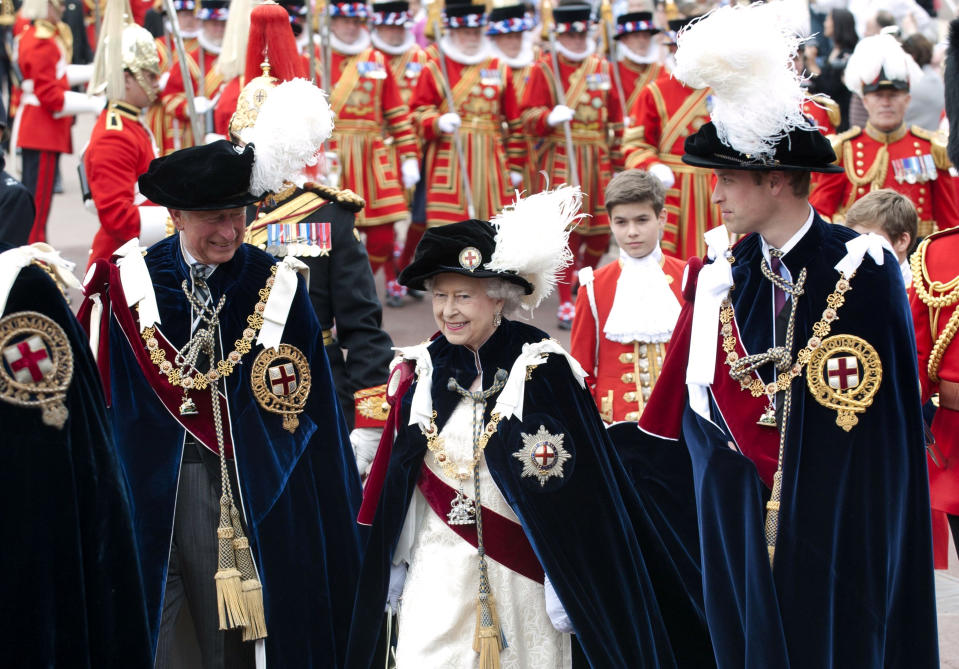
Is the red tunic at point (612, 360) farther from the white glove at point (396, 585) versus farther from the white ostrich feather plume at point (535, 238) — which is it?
the white glove at point (396, 585)

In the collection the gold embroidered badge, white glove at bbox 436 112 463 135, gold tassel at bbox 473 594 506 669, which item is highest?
white glove at bbox 436 112 463 135

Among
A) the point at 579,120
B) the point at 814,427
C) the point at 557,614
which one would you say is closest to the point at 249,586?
the point at 557,614

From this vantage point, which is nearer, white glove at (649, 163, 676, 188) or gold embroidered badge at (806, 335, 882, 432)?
gold embroidered badge at (806, 335, 882, 432)

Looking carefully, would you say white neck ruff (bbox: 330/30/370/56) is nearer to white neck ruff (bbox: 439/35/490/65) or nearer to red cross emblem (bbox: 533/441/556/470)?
white neck ruff (bbox: 439/35/490/65)

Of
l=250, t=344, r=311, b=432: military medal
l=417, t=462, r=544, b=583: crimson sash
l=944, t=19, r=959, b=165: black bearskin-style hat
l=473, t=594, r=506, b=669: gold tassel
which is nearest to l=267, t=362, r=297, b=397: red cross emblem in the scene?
l=250, t=344, r=311, b=432: military medal

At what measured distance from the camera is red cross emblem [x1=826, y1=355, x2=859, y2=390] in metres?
3.76

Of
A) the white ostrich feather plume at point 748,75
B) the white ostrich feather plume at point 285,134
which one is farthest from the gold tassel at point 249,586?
the white ostrich feather plume at point 748,75

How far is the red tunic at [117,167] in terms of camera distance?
251 inches

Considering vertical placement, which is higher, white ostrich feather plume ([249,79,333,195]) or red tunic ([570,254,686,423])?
white ostrich feather plume ([249,79,333,195])

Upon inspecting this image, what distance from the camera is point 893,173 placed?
25.7 ft

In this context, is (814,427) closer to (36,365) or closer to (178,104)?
(36,365)

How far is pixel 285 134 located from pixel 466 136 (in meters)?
7.23

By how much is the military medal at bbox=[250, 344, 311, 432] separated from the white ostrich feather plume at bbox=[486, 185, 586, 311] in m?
0.73

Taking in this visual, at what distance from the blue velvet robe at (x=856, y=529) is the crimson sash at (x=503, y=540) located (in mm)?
Result: 626
